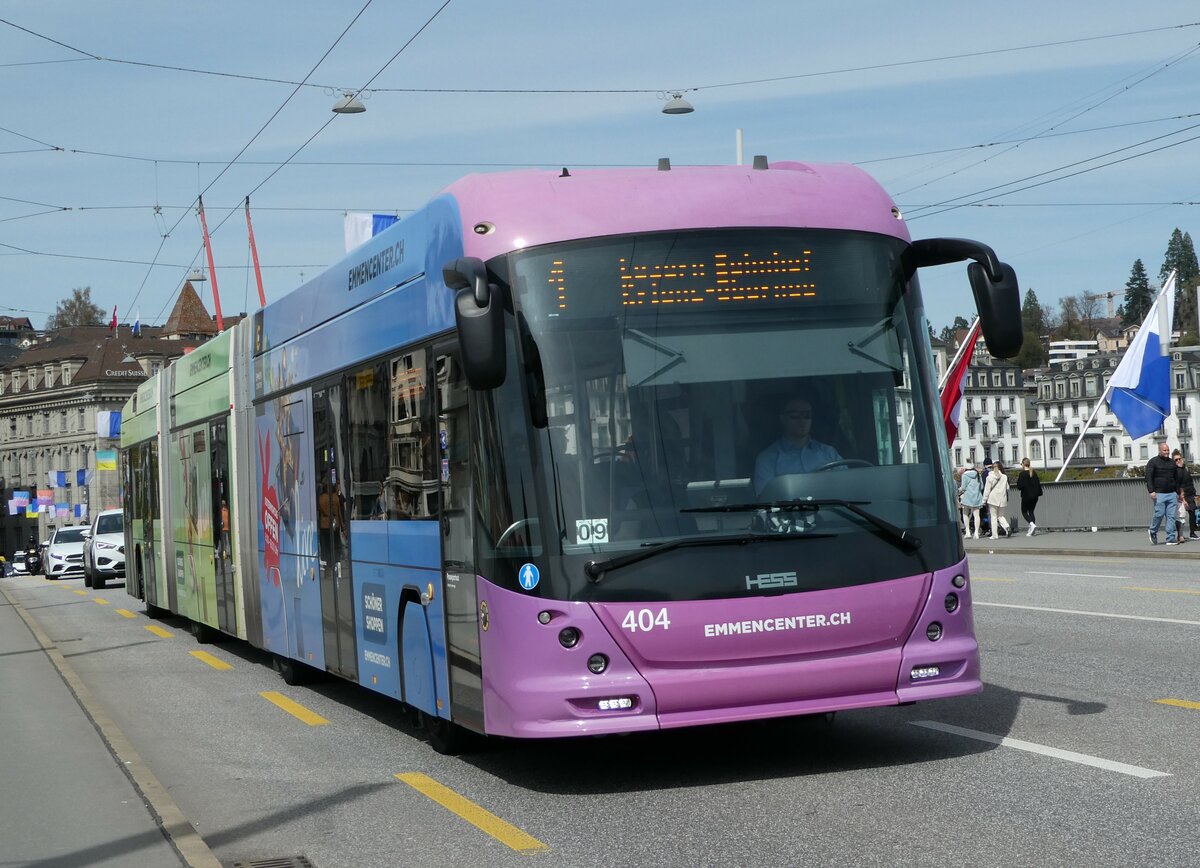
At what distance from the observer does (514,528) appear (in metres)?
8.00

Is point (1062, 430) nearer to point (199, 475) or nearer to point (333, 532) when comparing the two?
point (199, 475)

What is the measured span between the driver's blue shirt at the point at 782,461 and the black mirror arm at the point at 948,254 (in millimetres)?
1193

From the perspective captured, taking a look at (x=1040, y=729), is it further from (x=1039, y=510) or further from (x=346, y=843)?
(x=1039, y=510)

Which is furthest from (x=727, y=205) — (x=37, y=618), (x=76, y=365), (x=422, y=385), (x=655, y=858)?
→ (x=76, y=365)

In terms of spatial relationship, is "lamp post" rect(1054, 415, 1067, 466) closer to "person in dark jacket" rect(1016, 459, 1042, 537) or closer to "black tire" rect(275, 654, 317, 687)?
"person in dark jacket" rect(1016, 459, 1042, 537)

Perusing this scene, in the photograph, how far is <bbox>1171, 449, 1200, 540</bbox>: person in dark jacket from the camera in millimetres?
30219

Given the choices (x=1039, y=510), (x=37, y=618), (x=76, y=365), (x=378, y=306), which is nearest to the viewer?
(x=378, y=306)

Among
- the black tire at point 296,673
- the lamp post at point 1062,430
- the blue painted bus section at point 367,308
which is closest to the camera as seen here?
the blue painted bus section at point 367,308

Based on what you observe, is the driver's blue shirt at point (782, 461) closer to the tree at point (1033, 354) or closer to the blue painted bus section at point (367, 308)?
the blue painted bus section at point (367, 308)

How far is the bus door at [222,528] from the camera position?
15750 millimetres

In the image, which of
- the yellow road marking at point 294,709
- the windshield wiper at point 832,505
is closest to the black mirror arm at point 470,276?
the windshield wiper at point 832,505

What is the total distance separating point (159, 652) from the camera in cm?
1786

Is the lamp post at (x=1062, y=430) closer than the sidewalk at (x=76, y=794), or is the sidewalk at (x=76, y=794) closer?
the sidewalk at (x=76, y=794)

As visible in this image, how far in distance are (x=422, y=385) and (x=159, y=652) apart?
9614mm
